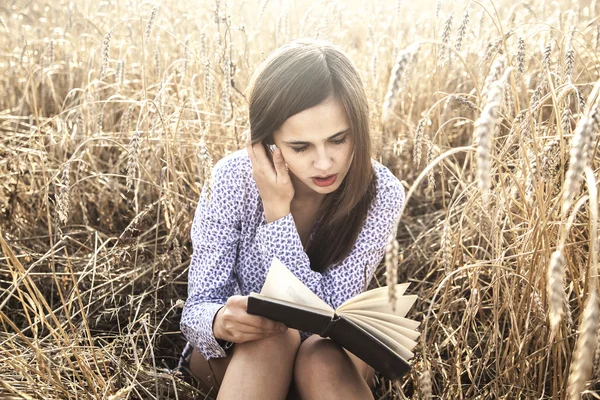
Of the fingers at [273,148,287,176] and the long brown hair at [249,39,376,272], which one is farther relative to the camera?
the fingers at [273,148,287,176]

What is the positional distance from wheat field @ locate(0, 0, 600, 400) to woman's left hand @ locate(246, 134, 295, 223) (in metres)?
0.17

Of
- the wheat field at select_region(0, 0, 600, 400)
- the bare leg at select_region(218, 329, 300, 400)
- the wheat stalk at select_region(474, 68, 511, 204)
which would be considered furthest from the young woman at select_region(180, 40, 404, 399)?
the wheat stalk at select_region(474, 68, 511, 204)

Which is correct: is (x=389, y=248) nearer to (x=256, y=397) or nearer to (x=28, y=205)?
(x=256, y=397)

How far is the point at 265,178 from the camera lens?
5.90 feet

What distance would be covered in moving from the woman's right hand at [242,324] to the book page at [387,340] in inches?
10.8

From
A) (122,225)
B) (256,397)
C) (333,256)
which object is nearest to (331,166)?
(333,256)

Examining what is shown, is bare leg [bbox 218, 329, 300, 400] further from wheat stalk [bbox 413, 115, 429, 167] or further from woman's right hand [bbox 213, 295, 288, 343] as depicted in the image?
wheat stalk [bbox 413, 115, 429, 167]

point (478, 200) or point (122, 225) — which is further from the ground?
point (478, 200)

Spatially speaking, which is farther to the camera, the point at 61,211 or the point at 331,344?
the point at 331,344

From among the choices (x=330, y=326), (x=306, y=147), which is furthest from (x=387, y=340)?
(x=306, y=147)

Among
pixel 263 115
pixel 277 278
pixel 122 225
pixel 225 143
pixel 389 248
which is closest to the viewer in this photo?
pixel 389 248

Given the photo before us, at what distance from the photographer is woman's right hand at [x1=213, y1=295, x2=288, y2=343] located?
1.54 m

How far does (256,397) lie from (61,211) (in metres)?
0.67

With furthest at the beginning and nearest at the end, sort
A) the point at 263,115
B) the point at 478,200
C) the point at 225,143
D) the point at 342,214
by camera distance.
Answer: the point at 225,143
the point at 342,214
the point at 263,115
the point at 478,200
